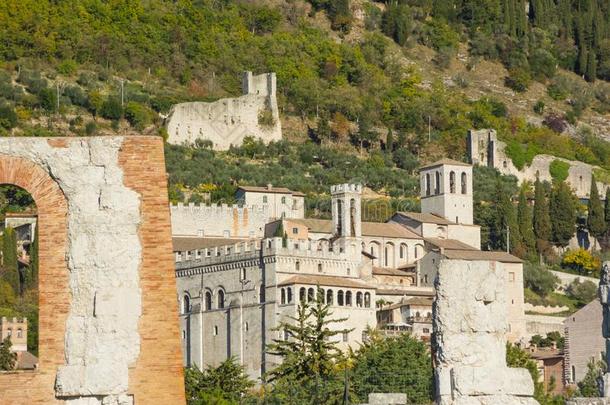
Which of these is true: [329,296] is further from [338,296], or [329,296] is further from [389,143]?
[389,143]

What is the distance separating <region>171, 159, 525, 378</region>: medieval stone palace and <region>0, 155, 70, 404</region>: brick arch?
54415 millimetres

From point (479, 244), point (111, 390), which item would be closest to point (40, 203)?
point (111, 390)

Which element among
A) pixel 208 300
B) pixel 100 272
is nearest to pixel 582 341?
pixel 208 300

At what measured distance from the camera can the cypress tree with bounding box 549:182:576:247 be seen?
107 m

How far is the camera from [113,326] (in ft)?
48.5

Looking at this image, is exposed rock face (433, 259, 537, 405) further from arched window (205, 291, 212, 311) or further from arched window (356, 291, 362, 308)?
arched window (205, 291, 212, 311)

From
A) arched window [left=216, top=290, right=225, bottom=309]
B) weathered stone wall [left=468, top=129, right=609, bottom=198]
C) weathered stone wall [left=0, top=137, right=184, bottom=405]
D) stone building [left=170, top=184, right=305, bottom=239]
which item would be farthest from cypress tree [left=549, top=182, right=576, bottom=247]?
weathered stone wall [left=0, top=137, right=184, bottom=405]

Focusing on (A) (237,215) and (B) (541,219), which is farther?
(B) (541,219)

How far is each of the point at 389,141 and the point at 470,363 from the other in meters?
109

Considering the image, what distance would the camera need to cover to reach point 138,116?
4587 inches

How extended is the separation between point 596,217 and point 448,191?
410 inches

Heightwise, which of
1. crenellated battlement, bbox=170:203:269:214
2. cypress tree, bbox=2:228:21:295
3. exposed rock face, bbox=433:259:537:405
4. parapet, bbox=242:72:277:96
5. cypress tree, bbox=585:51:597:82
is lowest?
exposed rock face, bbox=433:259:537:405

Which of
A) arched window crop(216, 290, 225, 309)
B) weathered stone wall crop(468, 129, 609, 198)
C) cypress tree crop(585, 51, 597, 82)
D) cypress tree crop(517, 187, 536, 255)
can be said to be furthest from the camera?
cypress tree crop(585, 51, 597, 82)

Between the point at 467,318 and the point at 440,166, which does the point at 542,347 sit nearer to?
the point at 440,166
